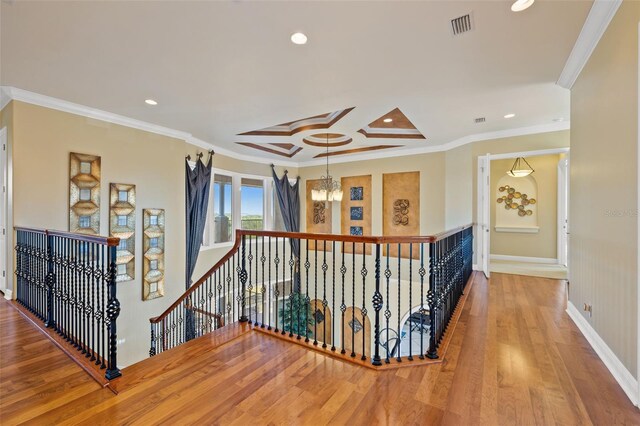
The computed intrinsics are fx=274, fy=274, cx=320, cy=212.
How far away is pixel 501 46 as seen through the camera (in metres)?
2.47

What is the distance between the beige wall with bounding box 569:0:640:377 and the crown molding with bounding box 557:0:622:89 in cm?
7

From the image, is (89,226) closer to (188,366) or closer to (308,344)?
(188,366)

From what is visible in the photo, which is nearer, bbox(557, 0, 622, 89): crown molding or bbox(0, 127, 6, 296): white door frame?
bbox(557, 0, 622, 89): crown molding

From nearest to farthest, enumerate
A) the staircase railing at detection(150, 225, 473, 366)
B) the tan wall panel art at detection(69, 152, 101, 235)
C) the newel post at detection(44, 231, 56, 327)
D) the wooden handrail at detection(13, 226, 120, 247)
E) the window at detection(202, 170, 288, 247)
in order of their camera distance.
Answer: the wooden handrail at detection(13, 226, 120, 247) < the staircase railing at detection(150, 225, 473, 366) < the newel post at detection(44, 231, 56, 327) < the tan wall panel art at detection(69, 152, 101, 235) < the window at detection(202, 170, 288, 247)

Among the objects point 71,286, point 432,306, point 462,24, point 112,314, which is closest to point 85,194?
point 71,286

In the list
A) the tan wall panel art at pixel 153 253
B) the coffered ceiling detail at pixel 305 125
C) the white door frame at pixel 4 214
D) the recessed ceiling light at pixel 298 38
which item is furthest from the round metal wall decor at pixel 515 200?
the white door frame at pixel 4 214

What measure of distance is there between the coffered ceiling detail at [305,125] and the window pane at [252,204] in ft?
6.43

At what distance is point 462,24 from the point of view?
A: 2.19m

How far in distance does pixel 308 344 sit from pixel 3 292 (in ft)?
14.9

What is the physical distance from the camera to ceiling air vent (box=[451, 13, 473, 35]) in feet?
6.95

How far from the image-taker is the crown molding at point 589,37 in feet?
6.54

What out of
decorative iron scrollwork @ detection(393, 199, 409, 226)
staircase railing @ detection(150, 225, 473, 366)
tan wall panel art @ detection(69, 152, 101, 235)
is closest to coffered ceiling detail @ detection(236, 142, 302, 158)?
staircase railing @ detection(150, 225, 473, 366)

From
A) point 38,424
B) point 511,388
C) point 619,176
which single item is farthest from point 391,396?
point 619,176

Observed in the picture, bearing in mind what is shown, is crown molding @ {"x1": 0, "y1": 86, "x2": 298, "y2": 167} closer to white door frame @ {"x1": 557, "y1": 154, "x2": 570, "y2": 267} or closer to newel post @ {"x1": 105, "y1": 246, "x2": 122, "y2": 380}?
newel post @ {"x1": 105, "y1": 246, "x2": 122, "y2": 380}
